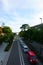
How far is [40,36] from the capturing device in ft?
126

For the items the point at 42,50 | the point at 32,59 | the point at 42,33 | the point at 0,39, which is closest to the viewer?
the point at 32,59

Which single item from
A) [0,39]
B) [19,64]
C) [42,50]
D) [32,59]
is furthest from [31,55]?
[0,39]

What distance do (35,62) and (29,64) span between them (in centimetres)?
87

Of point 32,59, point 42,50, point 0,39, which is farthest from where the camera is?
point 0,39

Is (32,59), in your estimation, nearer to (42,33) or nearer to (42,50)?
(42,50)

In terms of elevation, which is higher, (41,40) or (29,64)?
(41,40)

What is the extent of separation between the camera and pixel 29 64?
24.1 meters

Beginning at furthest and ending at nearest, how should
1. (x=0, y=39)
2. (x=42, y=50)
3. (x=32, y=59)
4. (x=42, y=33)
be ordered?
(x=0, y=39) → (x=42, y=33) → (x=42, y=50) → (x=32, y=59)

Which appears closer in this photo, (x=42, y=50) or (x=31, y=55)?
(x=31, y=55)

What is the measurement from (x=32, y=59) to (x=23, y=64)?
4.89ft

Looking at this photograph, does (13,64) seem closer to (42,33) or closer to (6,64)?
(6,64)

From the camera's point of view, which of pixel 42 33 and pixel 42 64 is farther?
pixel 42 33

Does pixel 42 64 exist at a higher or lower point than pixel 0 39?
lower

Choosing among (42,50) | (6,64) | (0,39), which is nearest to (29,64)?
(6,64)
